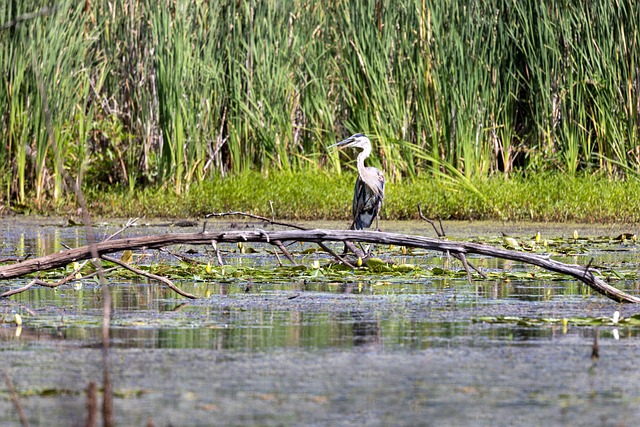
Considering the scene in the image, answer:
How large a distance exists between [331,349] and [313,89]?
913cm

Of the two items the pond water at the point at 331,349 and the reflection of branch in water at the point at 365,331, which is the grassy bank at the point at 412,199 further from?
the reflection of branch in water at the point at 365,331

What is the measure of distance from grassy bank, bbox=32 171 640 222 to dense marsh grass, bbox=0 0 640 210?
0.31 m

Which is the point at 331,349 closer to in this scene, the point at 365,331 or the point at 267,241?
the point at 365,331

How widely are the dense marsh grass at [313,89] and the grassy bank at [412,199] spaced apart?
0.31m

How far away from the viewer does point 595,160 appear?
13.9 meters

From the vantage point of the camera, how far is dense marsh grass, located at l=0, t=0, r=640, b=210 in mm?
12781

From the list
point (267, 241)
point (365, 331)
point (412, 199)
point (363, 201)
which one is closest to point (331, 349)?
point (365, 331)

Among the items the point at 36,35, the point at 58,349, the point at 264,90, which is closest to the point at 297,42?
the point at 264,90

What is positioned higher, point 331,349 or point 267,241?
point 267,241

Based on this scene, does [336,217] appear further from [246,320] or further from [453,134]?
[246,320]

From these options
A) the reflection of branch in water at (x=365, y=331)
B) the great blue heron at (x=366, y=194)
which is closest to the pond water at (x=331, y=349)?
the reflection of branch in water at (x=365, y=331)

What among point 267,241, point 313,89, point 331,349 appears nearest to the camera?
point 331,349

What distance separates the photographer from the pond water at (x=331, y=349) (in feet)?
12.2

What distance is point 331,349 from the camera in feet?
15.6
